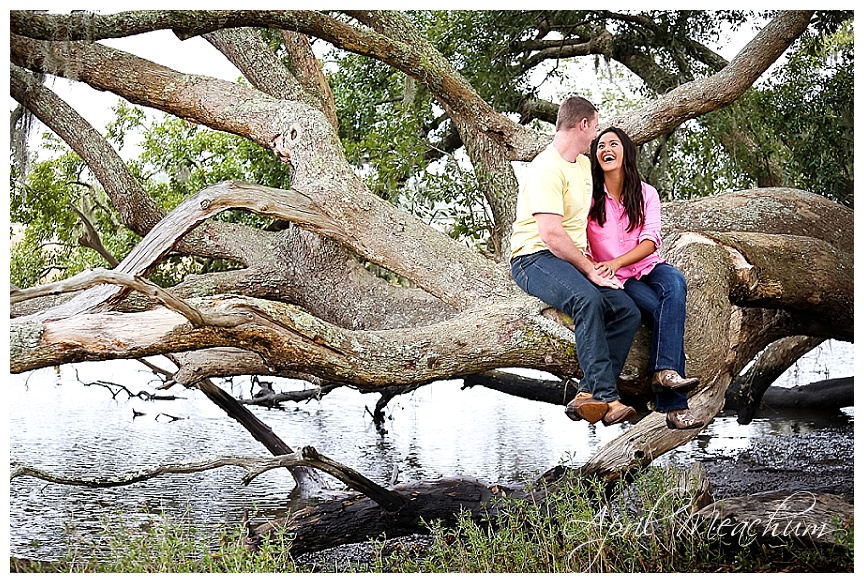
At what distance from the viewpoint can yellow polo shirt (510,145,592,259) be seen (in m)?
3.12

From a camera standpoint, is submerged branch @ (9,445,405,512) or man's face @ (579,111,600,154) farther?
submerged branch @ (9,445,405,512)

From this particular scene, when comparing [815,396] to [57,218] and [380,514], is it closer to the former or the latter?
[380,514]

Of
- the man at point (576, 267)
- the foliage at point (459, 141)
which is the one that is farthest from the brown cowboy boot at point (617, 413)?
the foliage at point (459, 141)

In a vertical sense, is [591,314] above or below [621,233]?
below

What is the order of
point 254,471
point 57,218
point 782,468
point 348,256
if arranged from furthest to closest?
point 782,468
point 57,218
point 348,256
point 254,471

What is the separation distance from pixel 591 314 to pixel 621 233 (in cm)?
43

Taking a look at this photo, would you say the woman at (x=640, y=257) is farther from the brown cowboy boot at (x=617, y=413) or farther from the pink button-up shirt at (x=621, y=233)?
the brown cowboy boot at (x=617, y=413)

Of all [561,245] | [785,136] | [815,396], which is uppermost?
[785,136]

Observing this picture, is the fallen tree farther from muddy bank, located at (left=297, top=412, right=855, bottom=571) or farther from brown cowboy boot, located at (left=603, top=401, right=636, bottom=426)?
muddy bank, located at (left=297, top=412, right=855, bottom=571)

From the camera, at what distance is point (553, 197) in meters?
3.12

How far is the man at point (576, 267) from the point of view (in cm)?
302

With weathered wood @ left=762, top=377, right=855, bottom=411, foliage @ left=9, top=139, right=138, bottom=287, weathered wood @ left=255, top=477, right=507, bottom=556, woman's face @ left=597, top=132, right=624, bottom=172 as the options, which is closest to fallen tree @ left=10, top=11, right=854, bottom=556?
weathered wood @ left=255, top=477, right=507, bottom=556

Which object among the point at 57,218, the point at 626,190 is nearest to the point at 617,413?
the point at 626,190

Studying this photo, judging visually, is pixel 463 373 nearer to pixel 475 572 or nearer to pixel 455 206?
pixel 475 572
